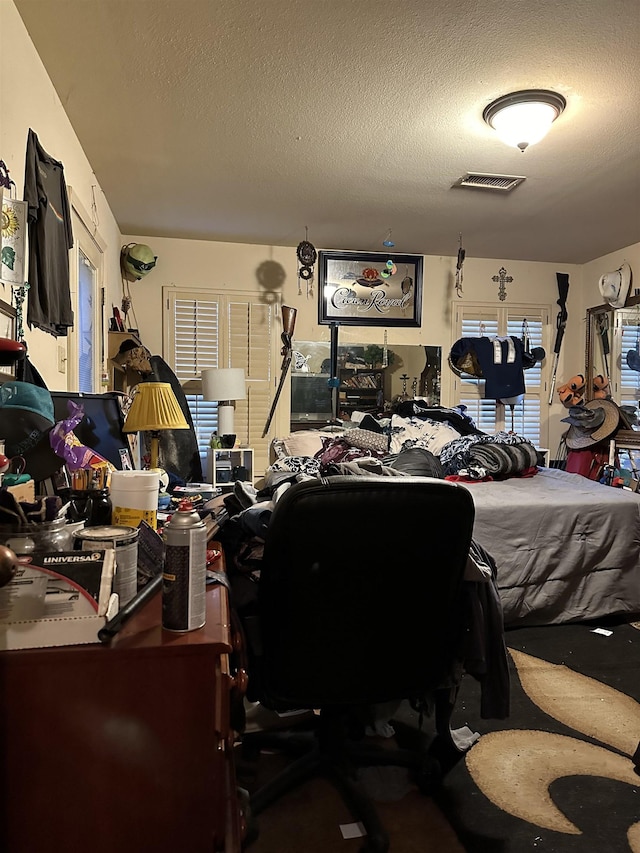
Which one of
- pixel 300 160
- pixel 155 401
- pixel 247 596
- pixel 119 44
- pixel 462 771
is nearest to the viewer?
pixel 247 596

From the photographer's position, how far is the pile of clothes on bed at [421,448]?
368 centimetres

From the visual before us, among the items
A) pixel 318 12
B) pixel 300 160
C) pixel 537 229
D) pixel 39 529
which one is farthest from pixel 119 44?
pixel 537 229

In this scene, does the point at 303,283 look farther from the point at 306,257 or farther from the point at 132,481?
the point at 132,481

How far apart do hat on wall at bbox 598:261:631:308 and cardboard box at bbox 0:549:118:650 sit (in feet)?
17.0

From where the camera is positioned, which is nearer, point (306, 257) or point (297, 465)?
point (297, 465)

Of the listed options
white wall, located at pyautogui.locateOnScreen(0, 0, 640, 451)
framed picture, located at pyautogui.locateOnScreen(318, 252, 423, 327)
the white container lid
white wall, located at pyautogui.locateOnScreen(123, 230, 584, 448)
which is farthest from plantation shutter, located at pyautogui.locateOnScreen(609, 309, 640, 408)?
the white container lid

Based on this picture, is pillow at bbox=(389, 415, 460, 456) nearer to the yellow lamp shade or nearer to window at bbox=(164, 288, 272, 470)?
window at bbox=(164, 288, 272, 470)

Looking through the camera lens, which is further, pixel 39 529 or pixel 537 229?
pixel 537 229

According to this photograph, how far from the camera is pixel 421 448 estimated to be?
4.19m

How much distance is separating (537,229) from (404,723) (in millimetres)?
3935

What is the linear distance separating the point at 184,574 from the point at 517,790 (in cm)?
146

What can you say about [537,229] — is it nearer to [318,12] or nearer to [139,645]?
[318,12]

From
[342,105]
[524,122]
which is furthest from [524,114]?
[342,105]

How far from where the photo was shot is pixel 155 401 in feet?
8.92
